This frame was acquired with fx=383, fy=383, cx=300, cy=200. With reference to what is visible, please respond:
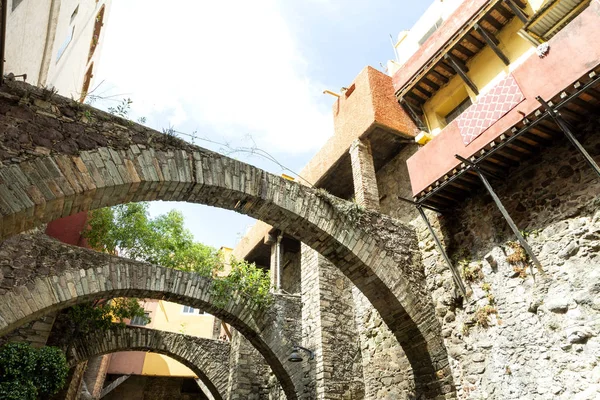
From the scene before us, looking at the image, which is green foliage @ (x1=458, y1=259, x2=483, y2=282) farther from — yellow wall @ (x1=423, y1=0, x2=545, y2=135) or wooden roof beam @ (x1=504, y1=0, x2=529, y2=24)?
→ wooden roof beam @ (x1=504, y1=0, x2=529, y2=24)

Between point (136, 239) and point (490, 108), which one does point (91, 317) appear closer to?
point (136, 239)

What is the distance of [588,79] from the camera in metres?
4.01

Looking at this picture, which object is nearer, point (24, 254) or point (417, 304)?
point (417, 304)

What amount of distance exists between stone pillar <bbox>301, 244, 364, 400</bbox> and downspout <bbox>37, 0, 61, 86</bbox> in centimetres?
594

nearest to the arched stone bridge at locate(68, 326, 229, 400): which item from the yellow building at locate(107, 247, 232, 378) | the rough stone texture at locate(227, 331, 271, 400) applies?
the rough stone texture at locate(227, 331, 271, 400)

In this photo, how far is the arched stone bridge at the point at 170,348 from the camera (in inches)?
333

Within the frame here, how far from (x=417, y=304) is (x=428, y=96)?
13.2 ft

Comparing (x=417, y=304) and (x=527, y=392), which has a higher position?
(x=417, y=304)

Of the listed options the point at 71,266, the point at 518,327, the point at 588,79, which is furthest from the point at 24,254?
the point at 588,79

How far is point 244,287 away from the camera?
8.46 m

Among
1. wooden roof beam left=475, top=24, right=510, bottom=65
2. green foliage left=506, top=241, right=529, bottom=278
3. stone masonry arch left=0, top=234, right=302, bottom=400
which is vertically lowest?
green foliage left=506, top=241, right=529, bottom=278

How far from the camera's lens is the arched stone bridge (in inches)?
333

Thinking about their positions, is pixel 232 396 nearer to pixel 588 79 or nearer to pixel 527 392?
pixel 527 392

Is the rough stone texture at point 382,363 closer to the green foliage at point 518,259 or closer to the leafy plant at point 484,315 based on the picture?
the leafy plant at point 484,315
